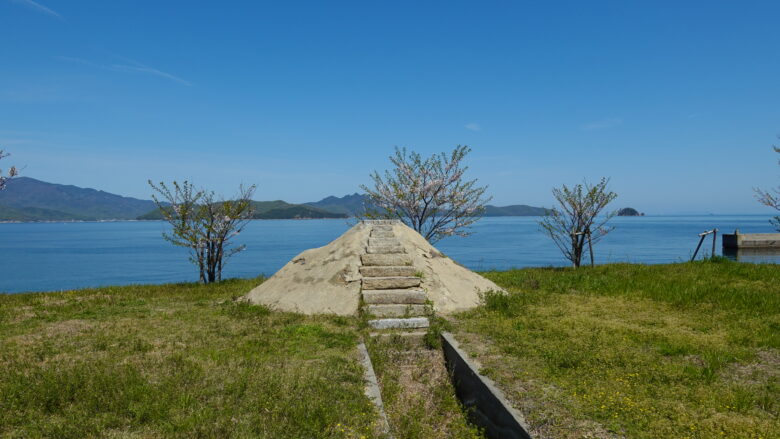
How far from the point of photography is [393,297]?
41.7 ft

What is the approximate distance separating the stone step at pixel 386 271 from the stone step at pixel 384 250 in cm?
98

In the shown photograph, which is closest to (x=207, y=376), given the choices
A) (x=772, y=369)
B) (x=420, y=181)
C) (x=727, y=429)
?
(x=727, y=429)

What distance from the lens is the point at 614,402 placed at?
6.14 meters

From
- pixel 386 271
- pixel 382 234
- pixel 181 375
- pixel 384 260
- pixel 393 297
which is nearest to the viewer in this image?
pixel 181 375

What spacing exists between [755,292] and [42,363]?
19523 mm

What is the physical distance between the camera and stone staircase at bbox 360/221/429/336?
1143cm

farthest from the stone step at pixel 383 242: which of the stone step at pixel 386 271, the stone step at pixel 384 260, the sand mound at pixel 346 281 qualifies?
the stone step at pixel 386 271

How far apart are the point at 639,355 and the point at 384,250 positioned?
8.74 meters

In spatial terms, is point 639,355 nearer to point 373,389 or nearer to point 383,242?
point 373,389

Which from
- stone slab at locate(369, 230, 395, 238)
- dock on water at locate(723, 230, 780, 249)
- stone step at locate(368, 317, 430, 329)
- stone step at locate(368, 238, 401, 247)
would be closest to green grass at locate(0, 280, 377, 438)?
Answer: stone step at locate(368, 317, 430, 329)

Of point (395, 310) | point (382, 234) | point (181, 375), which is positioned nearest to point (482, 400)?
point (181, 375)

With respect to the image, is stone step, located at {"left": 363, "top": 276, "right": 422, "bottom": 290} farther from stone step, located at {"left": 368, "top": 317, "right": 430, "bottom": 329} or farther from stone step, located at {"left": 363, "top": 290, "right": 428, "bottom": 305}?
stone step, located at {"left": 368, "top": 317, "right": 430, "bottom": 329}

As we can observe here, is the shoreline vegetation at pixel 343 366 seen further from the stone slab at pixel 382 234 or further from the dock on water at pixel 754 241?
the dock on water at pixel 754 241

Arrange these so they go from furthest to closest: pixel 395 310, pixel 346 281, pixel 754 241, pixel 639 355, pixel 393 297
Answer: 1. pixel 754 241
2. pixel 346 281
3. pixel 393 297
4. pixel 395 310
5. pixel 639 355
